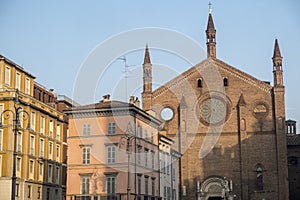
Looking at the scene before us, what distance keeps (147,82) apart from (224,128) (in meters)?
10.3

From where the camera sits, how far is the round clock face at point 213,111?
6188 centimetres

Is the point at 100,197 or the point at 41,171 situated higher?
the point at 41,171

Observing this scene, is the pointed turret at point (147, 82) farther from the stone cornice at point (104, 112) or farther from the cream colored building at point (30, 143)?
the stone cornice at point (104, 112)

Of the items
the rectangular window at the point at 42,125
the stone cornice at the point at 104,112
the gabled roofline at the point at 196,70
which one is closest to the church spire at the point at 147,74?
the gabled roofline at the point at 196,70

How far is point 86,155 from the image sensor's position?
45.7 m

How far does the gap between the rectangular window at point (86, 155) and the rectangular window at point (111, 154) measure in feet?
5.49

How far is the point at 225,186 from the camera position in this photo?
2333 inches

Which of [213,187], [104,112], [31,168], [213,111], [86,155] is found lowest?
[213,187]

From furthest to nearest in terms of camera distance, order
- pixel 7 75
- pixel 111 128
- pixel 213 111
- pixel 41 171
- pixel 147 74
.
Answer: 1. pixel 147 74
2. pixel 213 111
3. pixel 41 171
4. pixel 7 75
5. pixel 111 128

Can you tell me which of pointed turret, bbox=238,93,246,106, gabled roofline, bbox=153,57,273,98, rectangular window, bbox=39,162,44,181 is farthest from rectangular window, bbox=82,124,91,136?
pointed turret, bbox=238,93,246,106

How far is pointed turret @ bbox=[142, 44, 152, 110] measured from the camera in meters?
62.4

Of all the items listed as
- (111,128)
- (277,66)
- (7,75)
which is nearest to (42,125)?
(7,75)

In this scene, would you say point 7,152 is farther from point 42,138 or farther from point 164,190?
point 164,190

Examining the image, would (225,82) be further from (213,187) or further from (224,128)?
(213,187)
